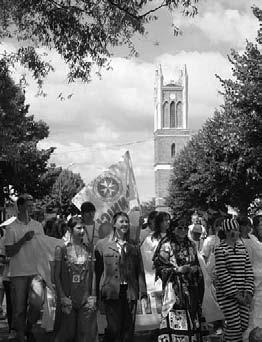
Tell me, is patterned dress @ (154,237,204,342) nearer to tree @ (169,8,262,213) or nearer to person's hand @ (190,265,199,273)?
person's hand @ (190,265,199,273)

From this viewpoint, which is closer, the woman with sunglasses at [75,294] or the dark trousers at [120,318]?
the woman with sunglasses at [75,294]

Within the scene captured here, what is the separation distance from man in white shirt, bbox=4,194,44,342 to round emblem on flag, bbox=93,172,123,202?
312 centimetres

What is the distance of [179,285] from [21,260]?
7.20ft

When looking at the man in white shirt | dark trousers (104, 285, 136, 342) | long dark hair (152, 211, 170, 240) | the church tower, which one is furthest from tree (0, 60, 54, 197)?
the church tower

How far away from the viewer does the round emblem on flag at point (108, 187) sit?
11.5 m

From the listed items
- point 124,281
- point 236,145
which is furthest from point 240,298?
point 236,145

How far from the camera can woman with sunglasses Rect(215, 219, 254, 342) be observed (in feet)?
24.9

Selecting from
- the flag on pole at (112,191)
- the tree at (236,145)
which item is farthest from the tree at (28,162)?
the flag on pole at (112,191)

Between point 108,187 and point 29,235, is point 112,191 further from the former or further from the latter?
point 29,235

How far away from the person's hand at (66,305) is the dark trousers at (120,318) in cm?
58

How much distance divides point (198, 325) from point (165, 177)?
13022 cm

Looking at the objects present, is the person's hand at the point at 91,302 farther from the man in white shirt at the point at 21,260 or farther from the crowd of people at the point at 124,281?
the man in white shirt at the point at 21,260

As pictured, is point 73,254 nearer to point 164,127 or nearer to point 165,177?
point 165,177

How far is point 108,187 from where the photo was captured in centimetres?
1159
